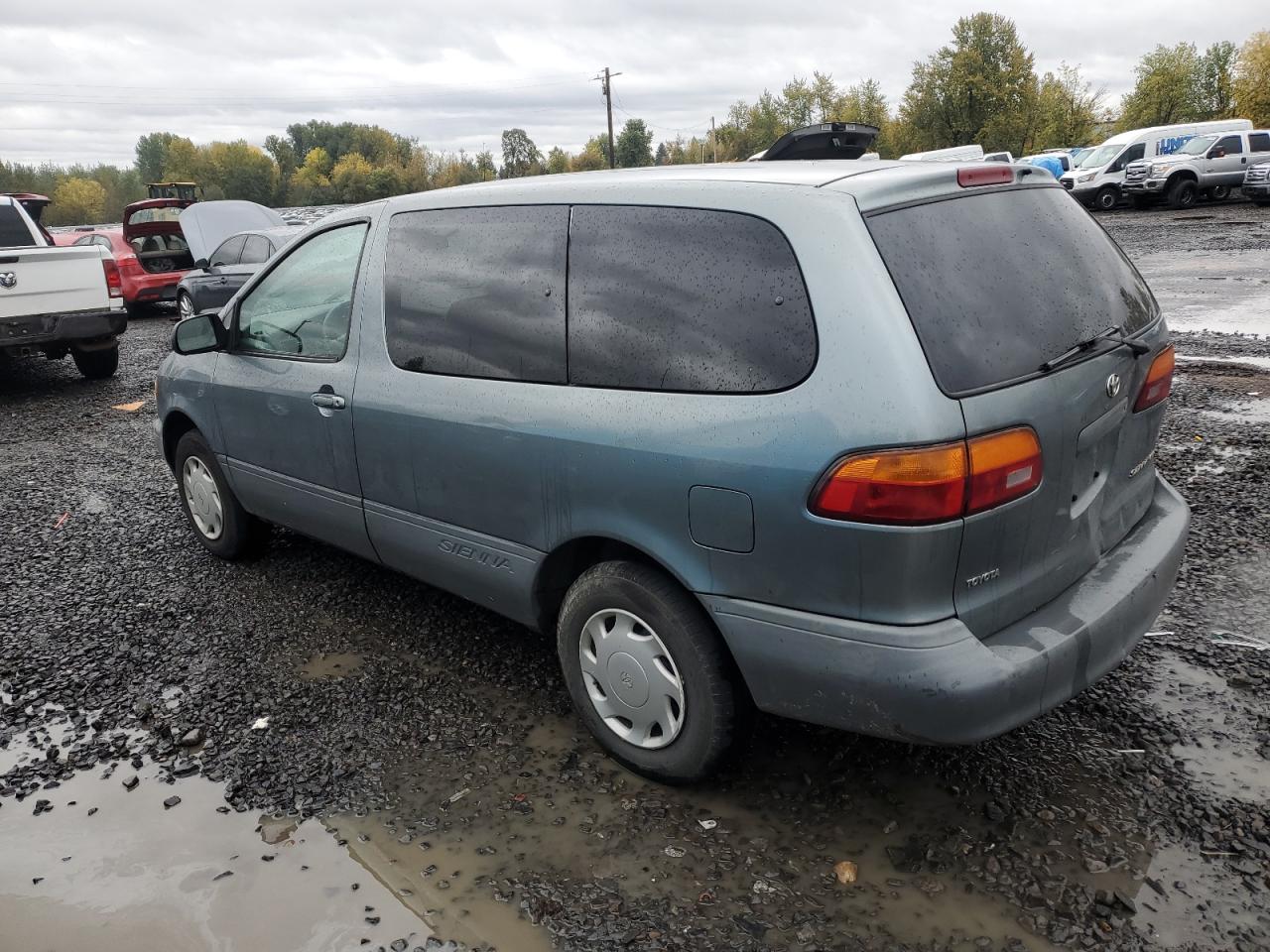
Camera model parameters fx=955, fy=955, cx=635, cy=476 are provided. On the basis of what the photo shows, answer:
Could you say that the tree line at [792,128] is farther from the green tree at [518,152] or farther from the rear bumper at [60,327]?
the rear bumper at [60,327]

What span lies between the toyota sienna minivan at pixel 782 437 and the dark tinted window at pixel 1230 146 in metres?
28.9

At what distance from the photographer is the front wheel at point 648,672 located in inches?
106

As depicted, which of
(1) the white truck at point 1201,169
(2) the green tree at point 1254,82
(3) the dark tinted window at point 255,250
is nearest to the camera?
(3) the dark tinted window at point 255,250

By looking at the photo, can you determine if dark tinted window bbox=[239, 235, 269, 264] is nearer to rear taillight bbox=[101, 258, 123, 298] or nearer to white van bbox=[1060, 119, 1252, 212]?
rear taillight bbox=[101, 258, 123, 298]

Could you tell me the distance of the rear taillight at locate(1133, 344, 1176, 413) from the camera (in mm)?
2912

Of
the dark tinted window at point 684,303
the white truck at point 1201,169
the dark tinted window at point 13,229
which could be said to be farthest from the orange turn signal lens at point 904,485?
the white truck at point 1201,169

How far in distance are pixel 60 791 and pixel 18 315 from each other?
7.47m

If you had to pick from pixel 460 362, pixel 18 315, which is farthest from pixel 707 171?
pixel 18 315

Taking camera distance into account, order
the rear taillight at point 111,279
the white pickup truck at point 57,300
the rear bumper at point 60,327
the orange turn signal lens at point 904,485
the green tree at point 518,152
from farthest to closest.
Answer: the green tree at point 518,152
the rear taillight at point 111,279
the rear bumper at point 60,327
the white pickup truck at point 57,300
the orange turn signal lens at point 904,485

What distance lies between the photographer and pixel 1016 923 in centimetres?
234

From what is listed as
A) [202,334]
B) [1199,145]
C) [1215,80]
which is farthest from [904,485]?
[1215,80]

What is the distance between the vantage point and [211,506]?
193 inches

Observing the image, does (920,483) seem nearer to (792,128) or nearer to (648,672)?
(648,672)

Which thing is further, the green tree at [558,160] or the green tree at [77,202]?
the green tree at [558,160]
